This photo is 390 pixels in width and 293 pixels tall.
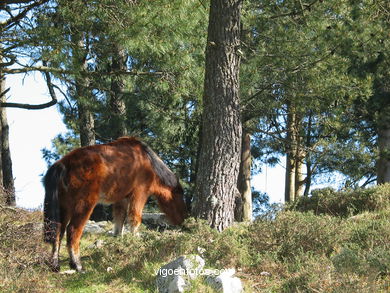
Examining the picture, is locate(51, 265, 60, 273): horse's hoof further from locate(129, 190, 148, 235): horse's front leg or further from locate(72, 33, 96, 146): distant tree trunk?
locate(72, 33, 96, 146): distant tree trunk

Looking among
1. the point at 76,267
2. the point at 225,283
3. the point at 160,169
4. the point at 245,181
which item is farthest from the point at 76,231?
the point at 245,181

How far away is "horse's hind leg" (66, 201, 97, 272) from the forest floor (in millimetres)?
198

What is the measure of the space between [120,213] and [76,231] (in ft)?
5.62

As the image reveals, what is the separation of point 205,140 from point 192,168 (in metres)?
10.6

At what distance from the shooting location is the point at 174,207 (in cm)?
967

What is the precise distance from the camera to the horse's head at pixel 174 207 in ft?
31.5

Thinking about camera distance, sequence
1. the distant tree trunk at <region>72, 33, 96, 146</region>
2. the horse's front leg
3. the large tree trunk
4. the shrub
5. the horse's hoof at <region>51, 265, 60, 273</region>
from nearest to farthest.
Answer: the horse's hoof at <region>51, 265, 60, 273</region>
the large tree trunk
the horse's front leg
the distant tree trunk at <region>72, 33, 96, 146</region>
the shrub

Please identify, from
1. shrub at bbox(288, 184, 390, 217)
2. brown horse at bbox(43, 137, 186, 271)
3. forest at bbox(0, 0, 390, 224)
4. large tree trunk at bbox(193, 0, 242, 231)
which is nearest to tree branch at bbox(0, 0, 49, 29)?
forest at bbox(0, 0, 390, 224)

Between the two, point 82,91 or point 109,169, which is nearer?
point 109,169

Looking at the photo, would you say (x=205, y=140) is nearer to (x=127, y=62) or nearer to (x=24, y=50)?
(x=24, y=50)

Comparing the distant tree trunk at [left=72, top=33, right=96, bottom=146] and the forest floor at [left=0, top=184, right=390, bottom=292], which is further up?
the distant tree trunk at [left=72, top=33, right=96, bottom=146]

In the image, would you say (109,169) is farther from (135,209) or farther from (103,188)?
(135,209)

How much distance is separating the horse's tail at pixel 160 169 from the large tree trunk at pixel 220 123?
4.82ft

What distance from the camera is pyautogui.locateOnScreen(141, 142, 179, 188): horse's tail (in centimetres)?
921
